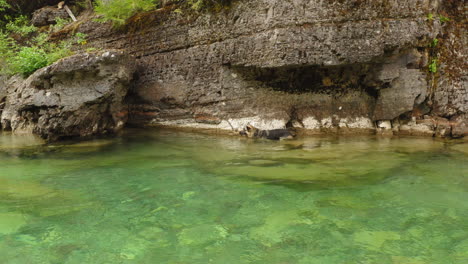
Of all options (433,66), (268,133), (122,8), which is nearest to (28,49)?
(122,8)

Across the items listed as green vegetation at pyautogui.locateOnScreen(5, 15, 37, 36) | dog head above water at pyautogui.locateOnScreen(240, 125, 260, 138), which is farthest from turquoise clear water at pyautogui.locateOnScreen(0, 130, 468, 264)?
green vegetation at pyautogui.locateOnScreen(5, 15, 37, 36)

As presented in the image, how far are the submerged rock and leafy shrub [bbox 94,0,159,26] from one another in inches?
86.6

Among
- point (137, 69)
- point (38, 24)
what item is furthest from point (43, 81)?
point (38, 24)

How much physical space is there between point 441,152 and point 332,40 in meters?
3.48

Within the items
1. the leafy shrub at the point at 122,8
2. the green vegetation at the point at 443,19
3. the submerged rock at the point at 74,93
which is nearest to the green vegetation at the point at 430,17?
the green vegetation at the point at 443,19

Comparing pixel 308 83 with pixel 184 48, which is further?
pixel 184 48

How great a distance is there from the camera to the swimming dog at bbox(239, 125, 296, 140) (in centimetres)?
841

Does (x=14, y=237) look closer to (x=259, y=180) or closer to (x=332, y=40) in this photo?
(x=259, y=180)

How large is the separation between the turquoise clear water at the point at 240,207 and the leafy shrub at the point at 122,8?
6.14m

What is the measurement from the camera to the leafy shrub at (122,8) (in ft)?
35.0

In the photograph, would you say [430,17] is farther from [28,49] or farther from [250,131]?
[28,49]

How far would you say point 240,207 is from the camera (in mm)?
3598

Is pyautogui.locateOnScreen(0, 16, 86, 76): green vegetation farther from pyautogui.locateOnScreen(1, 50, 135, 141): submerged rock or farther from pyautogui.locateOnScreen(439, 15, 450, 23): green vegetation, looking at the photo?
pyautogui.locateOnScreen(439, 15, 450, 23): green vegetation

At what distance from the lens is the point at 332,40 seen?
7.95 metres
